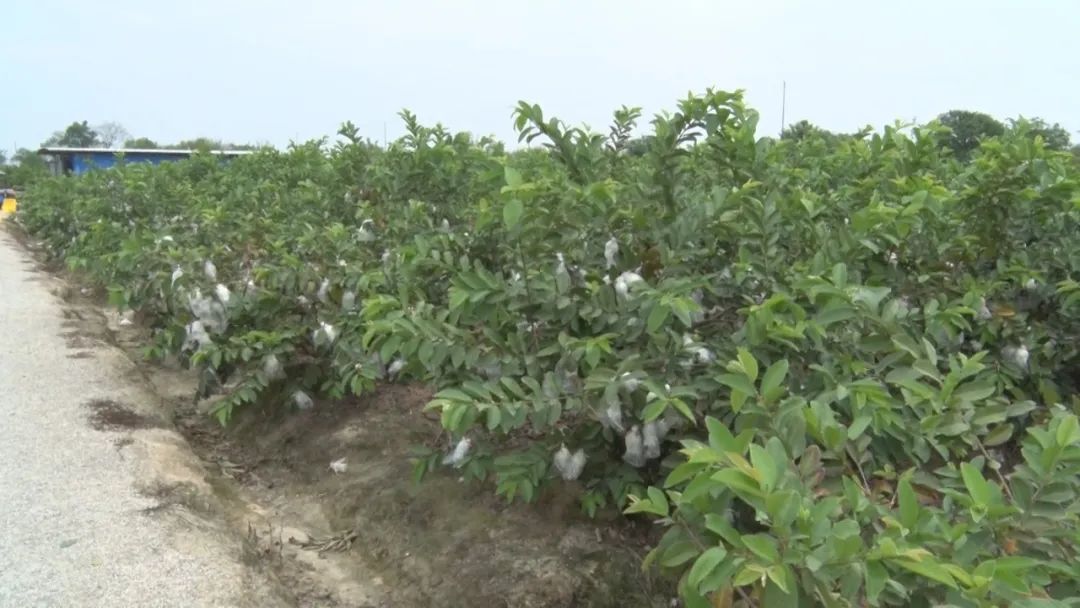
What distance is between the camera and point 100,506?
3650 mm

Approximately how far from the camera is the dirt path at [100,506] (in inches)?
117

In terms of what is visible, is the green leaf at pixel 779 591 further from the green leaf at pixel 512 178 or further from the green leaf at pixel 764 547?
the green leaf at pixel 512 178

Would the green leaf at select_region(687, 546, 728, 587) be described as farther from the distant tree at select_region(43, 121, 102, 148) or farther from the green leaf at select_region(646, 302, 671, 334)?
the distant tree at select_region(43, 121, 102, 148)

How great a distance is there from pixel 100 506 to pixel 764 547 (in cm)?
322

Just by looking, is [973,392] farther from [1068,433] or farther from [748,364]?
[748,364]

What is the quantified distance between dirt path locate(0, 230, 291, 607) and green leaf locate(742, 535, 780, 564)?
2.14 metres

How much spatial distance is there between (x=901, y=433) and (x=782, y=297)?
437 mm

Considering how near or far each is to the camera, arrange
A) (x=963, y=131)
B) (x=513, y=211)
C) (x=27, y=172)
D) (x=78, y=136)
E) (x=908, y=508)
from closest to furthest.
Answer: (x=908, y=508), (x=513, y=211), (x=963, y=131), (x=27, y=172), (x=78, y=136)

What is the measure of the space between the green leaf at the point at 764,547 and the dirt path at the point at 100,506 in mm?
2145

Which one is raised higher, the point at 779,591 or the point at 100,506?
the point at 779,591

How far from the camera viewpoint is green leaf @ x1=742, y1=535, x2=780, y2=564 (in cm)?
137

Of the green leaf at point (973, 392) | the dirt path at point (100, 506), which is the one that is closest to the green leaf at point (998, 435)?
the green leaf at point (973, 392)

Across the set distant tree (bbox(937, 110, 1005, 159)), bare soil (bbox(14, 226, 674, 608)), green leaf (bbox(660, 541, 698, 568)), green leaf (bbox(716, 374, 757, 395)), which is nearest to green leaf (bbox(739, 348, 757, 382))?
green leaf (bbox(716, 374, 757, 395))

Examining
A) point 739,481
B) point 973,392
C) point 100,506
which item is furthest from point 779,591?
point 100,506
